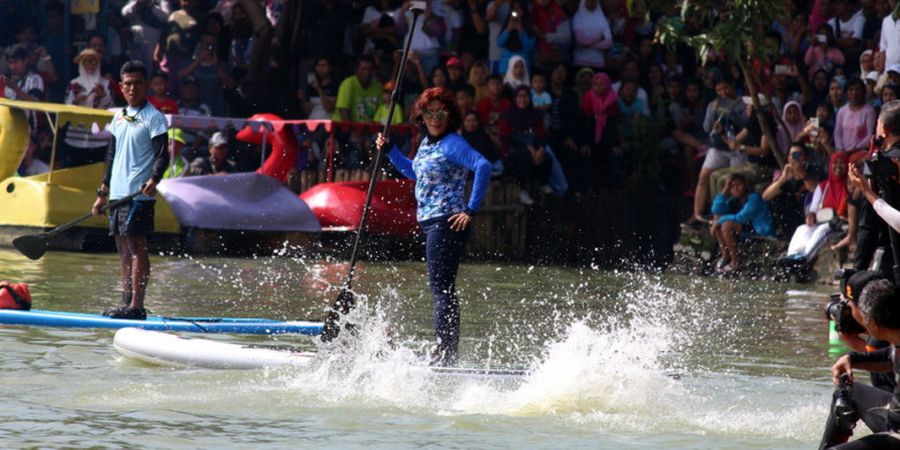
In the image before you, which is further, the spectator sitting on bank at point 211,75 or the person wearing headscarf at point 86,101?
the spectator sitting on bank at point 211,75

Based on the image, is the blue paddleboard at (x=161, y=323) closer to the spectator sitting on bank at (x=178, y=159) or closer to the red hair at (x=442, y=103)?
the red hair at (x=442, y=103)

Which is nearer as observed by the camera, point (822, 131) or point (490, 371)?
point (490, 371)

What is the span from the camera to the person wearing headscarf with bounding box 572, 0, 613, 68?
2069 cm

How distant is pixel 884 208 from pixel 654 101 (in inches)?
518

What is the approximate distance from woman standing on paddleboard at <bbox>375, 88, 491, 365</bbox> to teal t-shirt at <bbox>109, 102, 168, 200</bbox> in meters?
2.60

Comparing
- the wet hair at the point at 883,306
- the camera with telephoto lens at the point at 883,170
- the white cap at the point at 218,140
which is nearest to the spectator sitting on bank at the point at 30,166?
the white cap at the point at 218,140

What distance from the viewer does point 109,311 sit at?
1161 centimetres

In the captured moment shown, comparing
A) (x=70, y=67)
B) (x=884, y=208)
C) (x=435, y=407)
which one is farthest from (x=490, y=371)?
(x=70, y=67)

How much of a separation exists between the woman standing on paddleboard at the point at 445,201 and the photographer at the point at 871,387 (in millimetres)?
3357

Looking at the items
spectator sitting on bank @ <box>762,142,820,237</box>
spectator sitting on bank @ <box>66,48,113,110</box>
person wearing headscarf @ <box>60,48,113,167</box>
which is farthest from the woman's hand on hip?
spectator sitting on bank @ <box>66,48,113,110</box>

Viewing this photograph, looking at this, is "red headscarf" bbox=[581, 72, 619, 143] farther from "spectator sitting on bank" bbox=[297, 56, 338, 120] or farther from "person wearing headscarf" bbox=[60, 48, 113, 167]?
"person wearing headscarf" bbox=[60, 48, 113, 167]

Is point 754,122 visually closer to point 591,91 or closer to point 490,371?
point 591,91

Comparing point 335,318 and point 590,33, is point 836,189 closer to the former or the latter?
point 590,33

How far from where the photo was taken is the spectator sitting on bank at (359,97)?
1981 cm
